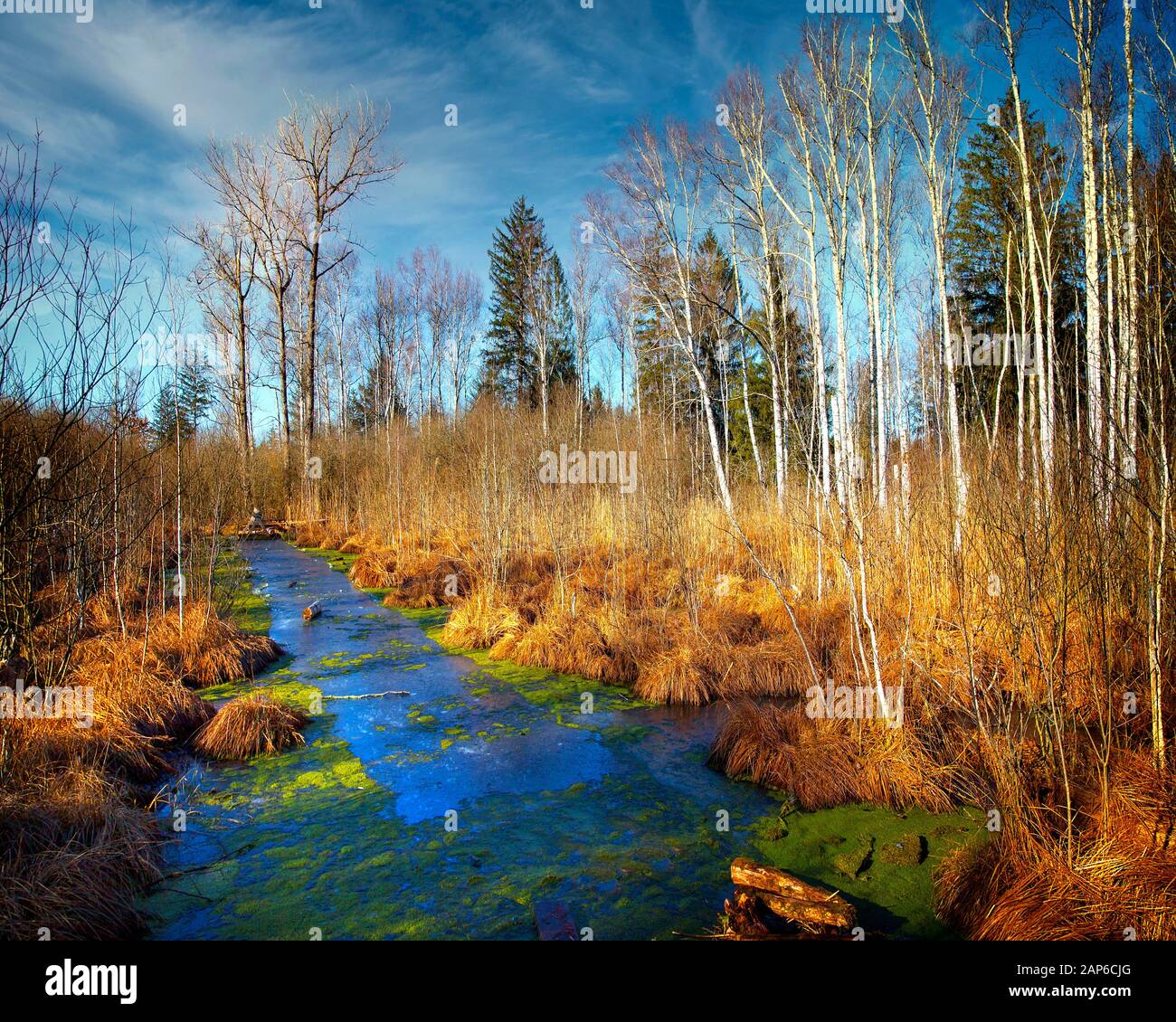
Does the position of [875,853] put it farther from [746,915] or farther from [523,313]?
[523,313]

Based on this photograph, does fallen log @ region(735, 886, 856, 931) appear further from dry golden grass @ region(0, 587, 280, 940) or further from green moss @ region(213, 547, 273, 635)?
green moss @ region(213, 547, 273, 635)

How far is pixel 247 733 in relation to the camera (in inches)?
219

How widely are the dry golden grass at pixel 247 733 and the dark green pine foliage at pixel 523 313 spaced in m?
23.2

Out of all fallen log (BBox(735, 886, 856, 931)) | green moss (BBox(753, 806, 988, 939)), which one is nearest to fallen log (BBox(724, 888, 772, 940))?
fallen log (BBox(735, 886, 856, 931))

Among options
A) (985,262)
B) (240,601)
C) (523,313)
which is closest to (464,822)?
(240,601)

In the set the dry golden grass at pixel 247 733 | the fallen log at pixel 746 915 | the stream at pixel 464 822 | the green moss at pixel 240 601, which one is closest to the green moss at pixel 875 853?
the stream at pixel 464 822

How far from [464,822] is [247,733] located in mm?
2362

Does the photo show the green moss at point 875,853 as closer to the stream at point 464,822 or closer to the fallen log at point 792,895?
the stream at point 464,822

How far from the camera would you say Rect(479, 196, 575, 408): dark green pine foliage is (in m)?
28.7

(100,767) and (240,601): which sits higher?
(240,601)

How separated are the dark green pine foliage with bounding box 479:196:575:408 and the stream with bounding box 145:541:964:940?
2280cm

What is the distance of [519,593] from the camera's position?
10086 mm

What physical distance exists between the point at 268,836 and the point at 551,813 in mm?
1831
